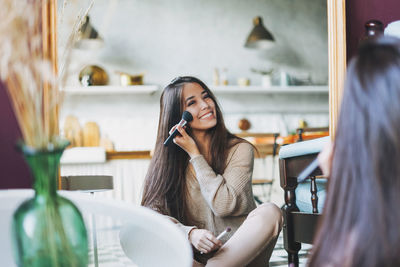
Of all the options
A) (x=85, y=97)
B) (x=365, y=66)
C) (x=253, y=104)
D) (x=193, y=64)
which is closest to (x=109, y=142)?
(x=85, y=97)

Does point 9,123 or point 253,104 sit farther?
point 253,104

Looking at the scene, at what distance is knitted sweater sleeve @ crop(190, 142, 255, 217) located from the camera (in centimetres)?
187

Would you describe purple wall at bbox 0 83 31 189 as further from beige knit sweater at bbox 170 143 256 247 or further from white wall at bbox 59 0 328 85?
white wall at bbox 59 0 328 85

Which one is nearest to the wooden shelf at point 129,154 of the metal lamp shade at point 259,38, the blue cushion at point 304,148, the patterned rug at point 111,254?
the metal lamp shade at point 259,38

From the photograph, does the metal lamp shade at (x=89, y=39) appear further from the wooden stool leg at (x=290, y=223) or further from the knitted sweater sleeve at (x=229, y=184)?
the wooden stool leg at (x=290, y=223)

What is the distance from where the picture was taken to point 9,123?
1.47 m

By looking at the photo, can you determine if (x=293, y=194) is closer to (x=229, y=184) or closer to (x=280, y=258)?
(x=229, y=184)

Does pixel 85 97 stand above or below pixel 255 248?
above

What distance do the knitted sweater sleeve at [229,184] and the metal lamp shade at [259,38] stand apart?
350cm

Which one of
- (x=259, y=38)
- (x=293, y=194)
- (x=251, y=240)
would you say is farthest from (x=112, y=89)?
(x=251, y=240)

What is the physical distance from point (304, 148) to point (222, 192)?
15.3 inches

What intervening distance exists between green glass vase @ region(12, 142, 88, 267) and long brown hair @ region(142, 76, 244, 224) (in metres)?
1.17

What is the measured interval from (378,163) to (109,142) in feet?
14.9

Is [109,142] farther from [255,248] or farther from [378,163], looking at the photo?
[378,163]
